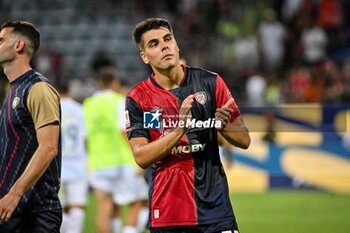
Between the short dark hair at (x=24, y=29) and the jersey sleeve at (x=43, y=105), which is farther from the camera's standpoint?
the short dark hair at (x=24, y=29)

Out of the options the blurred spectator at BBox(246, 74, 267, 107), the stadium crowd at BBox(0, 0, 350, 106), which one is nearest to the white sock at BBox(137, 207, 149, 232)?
the stadium crowd at BBox(0, 0, 350, 106)

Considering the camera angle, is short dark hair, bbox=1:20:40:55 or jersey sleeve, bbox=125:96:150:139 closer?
jersey sleeve, bbox=125:96:150:139

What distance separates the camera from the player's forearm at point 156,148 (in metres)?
5.67

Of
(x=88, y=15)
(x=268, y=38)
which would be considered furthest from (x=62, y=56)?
(x=268, y=38)

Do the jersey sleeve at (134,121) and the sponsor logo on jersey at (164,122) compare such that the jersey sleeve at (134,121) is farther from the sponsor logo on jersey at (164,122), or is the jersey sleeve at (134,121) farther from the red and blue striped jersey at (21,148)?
the red and blue striped jersey at (21,148)

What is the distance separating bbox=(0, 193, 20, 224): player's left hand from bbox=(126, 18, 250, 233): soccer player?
0.85m

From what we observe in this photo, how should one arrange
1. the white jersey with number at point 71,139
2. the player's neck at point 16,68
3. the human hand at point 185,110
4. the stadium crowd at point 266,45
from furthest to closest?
the stadium crowd at point 266,45 < the white jersey with number at point 71,139 < the player's neck at point 16,68 < the human hand at point 185,110

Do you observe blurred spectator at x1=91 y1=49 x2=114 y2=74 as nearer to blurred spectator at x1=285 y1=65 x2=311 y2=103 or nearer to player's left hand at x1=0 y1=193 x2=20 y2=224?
blurred spectator at x1=285 y1=65 x2=311 y2=103

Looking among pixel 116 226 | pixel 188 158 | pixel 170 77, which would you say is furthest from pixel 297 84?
pixel 188 158

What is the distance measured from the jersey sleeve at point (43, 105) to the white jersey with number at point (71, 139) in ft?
16.6

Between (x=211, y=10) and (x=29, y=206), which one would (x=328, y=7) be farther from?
(x=29, y=206)

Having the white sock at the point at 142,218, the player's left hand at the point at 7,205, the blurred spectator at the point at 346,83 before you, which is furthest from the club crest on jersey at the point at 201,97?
the blurred spectator at the point at 346,83

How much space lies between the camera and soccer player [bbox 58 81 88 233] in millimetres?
11133

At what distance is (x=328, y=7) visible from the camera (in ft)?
73.3
